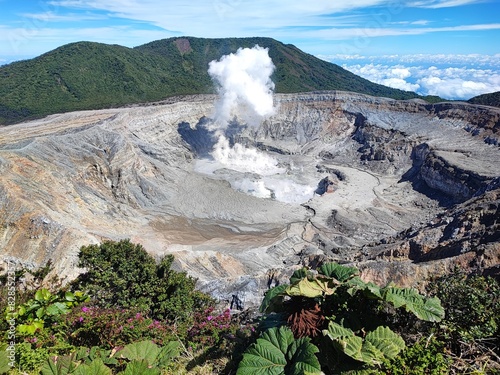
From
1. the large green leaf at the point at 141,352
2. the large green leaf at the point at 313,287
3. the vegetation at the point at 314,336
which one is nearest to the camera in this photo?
the vegetation at the point at 314,336

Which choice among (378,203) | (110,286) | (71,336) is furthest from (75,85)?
(71,336)

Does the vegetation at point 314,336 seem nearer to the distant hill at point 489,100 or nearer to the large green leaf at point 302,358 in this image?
the large green leaf at point 302,358

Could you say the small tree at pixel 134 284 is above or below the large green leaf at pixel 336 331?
below

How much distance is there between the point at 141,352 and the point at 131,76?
5333 inches

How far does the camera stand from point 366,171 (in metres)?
66.4

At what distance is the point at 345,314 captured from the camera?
6.28 m

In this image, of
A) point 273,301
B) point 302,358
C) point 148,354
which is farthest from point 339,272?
point 148,354

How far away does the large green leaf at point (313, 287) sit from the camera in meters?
6.14

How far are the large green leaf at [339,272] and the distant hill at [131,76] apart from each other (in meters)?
94.8

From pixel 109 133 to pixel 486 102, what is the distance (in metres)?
75.9

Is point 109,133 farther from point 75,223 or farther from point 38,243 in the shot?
point 38,243

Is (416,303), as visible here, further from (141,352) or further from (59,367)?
(59,367)

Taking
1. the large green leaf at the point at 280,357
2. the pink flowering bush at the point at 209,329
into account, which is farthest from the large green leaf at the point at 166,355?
the pink flowering bush at the point at 209,329

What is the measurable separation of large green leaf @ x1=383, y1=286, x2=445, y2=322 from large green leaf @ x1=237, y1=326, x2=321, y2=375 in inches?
61.5
